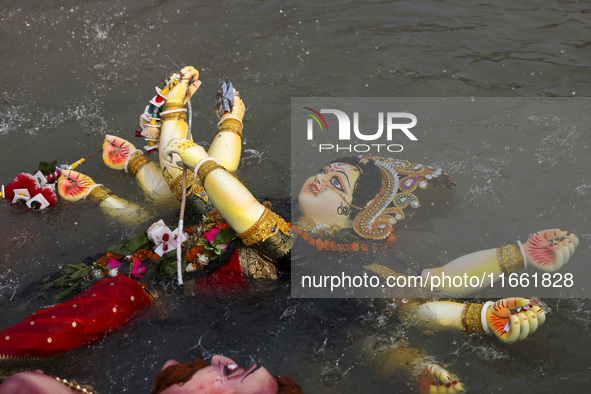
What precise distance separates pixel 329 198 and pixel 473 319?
1.14m

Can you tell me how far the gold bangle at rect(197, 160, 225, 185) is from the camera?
3.42m

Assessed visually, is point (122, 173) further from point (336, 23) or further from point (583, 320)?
point (583, 320)

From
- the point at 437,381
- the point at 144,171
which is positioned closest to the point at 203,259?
the point at 144,171

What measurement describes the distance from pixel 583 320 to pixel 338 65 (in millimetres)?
3727

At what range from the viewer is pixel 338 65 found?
6.21 m

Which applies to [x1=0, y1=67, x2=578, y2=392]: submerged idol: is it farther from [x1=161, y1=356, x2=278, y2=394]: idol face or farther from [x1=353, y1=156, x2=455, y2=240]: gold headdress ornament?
[x1=161, y1=356, x2=278, y2=394]: idol face

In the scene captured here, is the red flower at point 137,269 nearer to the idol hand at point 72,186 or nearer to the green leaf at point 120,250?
the green leaf at point 120,250

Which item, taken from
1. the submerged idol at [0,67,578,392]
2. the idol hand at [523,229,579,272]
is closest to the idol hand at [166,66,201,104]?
the submerged idol at [0,67,578,392]

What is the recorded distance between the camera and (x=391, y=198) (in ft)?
12.5

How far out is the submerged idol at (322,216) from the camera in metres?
3.20

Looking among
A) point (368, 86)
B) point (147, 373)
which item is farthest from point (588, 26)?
point (147, 373)

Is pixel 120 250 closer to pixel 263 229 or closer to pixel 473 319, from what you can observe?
pixel 263 229

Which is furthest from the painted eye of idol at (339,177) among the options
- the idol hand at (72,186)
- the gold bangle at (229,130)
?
the idol hand at (72,186)

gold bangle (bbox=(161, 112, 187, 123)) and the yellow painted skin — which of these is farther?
the yellow painted skin
